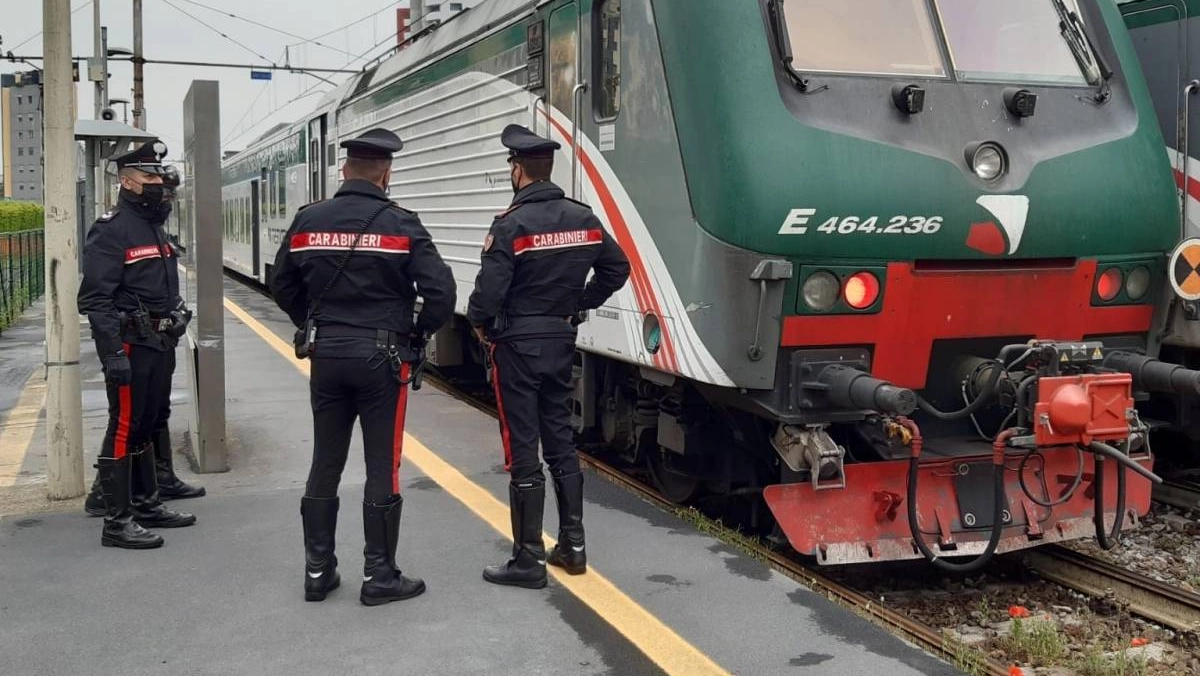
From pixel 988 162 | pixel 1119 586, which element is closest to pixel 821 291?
pixel 988 162

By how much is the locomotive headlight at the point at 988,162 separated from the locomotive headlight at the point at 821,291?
0.82m

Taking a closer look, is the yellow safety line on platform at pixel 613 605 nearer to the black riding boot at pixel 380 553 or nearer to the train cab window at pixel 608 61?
the black riding boot at pixel 380 553

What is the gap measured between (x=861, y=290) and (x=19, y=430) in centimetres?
617

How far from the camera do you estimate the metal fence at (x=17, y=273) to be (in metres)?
16.2

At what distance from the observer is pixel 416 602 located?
4.55m

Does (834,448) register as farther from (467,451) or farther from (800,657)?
(467,451)

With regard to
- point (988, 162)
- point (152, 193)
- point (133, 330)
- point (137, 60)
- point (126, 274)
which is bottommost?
point (133, 330)

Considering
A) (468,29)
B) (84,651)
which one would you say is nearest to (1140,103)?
(468,29)

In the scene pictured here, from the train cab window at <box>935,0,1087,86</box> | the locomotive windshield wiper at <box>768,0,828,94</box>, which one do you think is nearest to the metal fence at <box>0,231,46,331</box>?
the locomotive windshield wiper at <box>768,0,828,94</box>

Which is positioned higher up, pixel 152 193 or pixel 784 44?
pixel 784 44

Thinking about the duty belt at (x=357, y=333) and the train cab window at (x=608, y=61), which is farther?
the train cab window at (x=608, y=61)

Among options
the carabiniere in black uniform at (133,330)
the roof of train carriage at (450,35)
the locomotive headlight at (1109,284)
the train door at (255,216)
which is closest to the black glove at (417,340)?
the carabiniere in black uniform at (133,330)

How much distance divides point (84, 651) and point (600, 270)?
7.95ft

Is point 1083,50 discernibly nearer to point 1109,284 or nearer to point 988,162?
point 988,162
